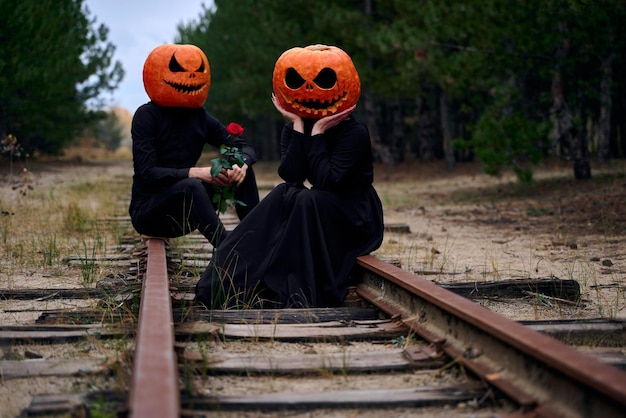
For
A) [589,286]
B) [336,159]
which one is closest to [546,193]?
[589,286]

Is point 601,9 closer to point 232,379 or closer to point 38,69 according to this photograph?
point 232,379

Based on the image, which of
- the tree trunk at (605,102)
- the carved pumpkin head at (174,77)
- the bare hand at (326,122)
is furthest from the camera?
the tree trunk at (605,102)

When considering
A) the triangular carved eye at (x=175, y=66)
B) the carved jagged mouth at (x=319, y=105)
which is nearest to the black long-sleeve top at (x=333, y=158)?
the carved jagged mouth at (x=319, y=105)

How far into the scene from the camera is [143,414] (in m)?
1.98

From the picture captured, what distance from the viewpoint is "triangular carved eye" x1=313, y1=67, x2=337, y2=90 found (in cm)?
502

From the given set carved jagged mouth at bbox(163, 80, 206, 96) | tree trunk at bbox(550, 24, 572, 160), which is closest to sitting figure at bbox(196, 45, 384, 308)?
carved jagged mouth at bbox(163, 80, 206, 96)

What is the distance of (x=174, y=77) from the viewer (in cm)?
581

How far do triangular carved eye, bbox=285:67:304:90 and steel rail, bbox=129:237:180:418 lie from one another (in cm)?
181

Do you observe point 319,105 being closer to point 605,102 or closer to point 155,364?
point 155,364

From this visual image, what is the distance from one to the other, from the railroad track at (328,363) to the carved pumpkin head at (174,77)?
2.02m

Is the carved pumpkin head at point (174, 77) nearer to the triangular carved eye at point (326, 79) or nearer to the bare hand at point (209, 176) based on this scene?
the bare hand at point (209, 176)

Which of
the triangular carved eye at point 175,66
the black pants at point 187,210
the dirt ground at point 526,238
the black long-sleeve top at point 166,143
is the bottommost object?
the dirt ground at point 526,238

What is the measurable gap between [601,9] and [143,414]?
10.7 metres

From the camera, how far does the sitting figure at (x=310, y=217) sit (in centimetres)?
452
